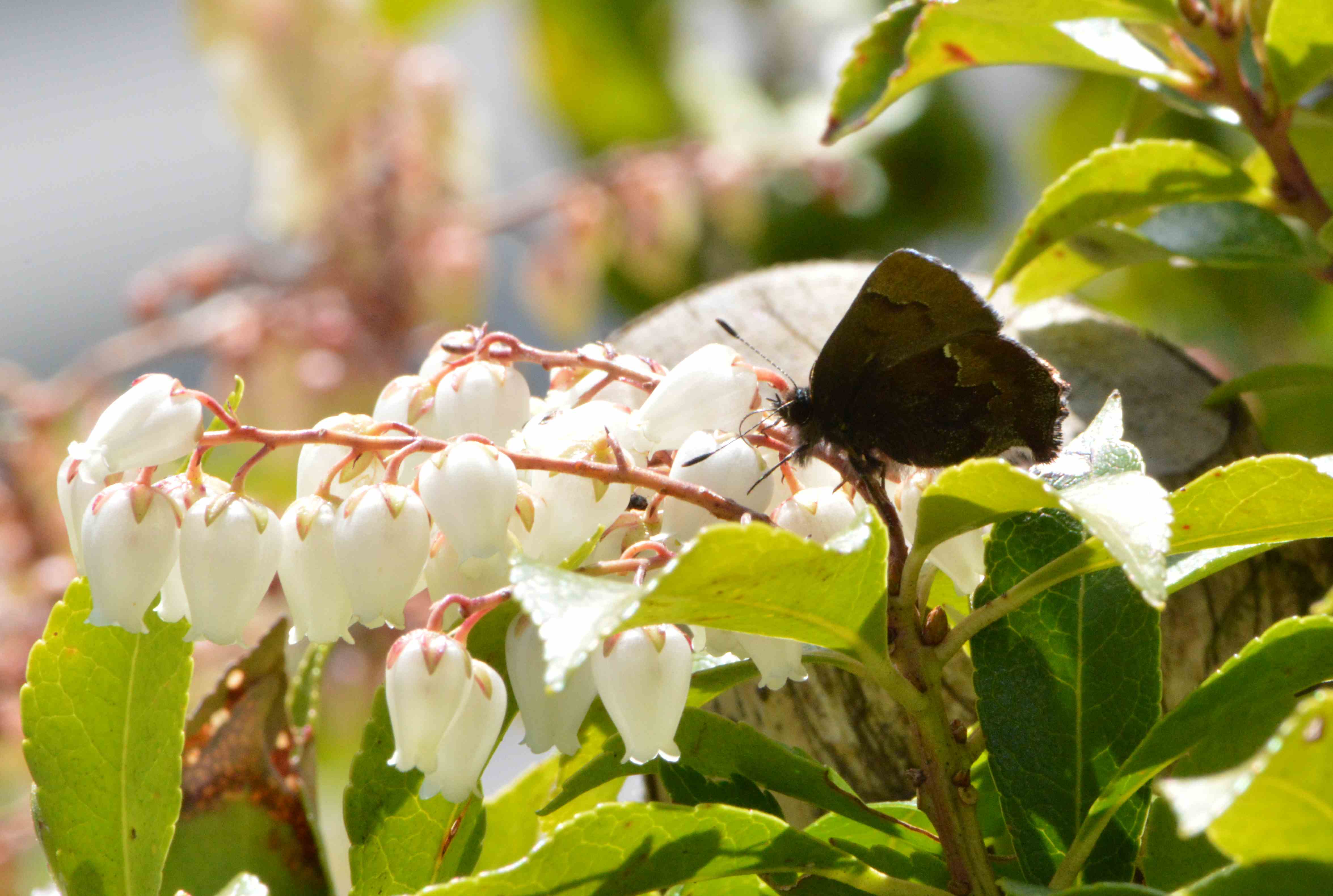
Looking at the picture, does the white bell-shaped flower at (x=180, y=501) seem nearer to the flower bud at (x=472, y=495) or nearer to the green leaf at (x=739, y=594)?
the flower bud at (x=472, y=495)

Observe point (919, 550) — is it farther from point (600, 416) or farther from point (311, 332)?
point (311, 332)

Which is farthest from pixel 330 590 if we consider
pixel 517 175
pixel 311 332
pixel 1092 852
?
pixel 517 175

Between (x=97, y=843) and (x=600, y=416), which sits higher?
(x=600, y=416)

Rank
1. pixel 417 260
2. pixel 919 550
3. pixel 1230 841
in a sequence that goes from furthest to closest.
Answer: pixel 417 260 < pixel 919 550 < pixel 1230 841

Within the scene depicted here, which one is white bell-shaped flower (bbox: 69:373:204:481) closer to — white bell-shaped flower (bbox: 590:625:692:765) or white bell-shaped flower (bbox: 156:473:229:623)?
white bell-shaped flower (bbox: 156:473:229:623)

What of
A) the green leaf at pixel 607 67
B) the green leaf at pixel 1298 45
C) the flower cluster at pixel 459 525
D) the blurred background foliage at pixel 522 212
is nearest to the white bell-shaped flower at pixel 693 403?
the flower cluster at pixel 459 525

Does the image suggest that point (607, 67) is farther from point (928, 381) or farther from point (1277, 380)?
point (928, 381)

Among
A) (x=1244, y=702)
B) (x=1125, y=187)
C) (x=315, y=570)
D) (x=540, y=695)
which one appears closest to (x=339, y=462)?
(x=315, y=570)
